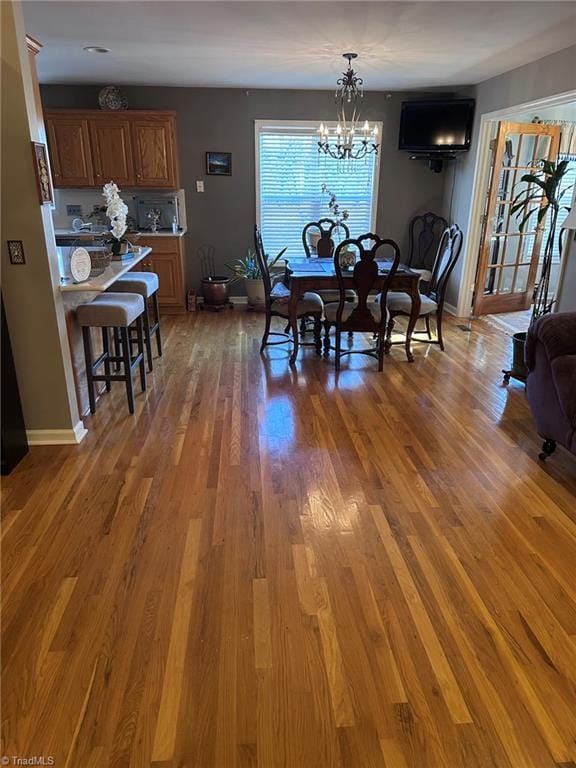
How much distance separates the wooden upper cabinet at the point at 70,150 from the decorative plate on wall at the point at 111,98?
31cm

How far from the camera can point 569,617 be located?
5.98 ft

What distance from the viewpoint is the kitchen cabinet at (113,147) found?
5539 mm

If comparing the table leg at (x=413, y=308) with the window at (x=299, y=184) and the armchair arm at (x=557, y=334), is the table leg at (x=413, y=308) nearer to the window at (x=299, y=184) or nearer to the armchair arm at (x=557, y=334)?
the armchair arm at (x=557, y=334)

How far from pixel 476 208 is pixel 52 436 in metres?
4.87

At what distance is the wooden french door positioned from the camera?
5.31 meters

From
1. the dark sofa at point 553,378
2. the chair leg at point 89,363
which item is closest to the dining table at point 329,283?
the dark sofa at point 553,378

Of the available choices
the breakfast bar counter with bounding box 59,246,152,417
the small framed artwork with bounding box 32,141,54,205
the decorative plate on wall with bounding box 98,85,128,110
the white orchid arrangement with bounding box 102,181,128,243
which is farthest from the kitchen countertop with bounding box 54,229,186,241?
the small framed artwork with bounding box 32,141,54,205

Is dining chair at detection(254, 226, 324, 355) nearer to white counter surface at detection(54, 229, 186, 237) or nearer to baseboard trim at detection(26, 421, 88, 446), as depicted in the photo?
white counter surface at detection(54, 229, 186, 237)

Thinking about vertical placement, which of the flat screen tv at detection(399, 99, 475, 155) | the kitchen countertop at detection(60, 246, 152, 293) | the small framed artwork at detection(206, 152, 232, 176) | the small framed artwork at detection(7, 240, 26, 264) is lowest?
the kitchen countertop at detection(60, 246, 152, 293)

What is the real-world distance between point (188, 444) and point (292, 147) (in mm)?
4597

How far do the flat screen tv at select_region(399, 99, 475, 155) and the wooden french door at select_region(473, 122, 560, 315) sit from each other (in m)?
0.49

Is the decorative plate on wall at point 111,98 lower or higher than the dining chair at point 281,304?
higher

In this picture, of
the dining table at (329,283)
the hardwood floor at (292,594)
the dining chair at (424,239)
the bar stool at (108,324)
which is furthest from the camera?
the dining chair at (424,239)

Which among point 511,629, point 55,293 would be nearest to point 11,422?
point 55,293
